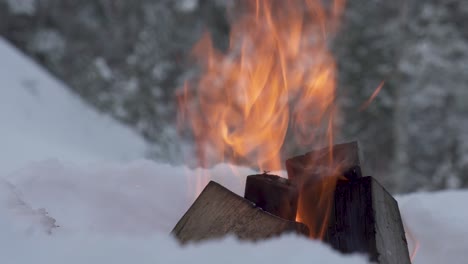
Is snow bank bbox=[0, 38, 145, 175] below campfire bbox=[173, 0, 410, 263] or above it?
above

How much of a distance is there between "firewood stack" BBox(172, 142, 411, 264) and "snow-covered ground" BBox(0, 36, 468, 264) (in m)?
0.15

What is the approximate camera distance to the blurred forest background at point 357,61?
326 inches

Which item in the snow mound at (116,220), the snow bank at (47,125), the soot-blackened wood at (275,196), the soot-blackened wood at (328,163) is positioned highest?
the snow bank at (47,125)

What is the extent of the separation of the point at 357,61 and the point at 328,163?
27.3ft

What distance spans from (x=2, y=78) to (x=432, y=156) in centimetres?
772

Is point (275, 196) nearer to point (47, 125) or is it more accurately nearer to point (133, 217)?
point (133, 217)

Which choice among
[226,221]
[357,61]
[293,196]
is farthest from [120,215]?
[357,61]

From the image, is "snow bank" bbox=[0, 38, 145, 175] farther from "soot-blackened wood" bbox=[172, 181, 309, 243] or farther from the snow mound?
"soot-blackened wood" bbox=[172, 181, 309, 243]

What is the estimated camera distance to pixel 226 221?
4.80ft

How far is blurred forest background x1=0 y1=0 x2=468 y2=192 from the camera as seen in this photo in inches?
326

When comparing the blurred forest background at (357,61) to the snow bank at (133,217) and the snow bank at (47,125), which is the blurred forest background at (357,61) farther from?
the snow bank at (133,217)

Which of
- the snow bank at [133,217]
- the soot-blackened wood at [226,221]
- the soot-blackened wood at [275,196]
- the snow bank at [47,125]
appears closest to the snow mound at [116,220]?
the snow bank at [133,217]

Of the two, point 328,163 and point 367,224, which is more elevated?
point 328,163

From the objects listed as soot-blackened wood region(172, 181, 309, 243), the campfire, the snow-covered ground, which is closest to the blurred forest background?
the snow-covered ground
